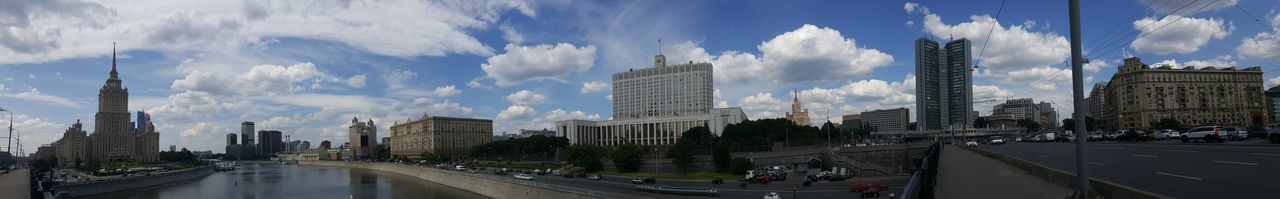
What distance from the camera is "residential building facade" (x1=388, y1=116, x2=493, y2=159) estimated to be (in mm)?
164875

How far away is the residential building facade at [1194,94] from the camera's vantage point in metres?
88.6

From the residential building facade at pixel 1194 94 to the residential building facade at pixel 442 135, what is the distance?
133 meters

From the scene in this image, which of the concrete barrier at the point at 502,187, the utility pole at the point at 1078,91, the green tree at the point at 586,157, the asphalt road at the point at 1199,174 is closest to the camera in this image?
the utility pole at the point at 1078,91

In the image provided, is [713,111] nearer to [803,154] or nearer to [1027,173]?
[803,154]

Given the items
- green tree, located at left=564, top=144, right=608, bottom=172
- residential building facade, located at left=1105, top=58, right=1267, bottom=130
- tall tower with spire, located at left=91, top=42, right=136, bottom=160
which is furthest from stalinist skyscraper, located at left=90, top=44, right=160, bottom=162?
residential building facade, located at left=1105, top=58, right=1267, bottom=130

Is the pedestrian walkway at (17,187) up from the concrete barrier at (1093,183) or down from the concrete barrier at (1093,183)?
down

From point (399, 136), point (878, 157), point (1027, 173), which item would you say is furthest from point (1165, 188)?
point (399, 136)

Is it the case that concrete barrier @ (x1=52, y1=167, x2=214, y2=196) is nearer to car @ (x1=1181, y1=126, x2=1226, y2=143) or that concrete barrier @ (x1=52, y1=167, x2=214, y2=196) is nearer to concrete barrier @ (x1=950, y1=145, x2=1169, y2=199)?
concrete barrier @ (x1=950, y1=145, x2=1169, y2=199)

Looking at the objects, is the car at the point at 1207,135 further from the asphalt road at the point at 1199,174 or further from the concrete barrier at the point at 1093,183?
the concrete barrier at the point at 1093,183

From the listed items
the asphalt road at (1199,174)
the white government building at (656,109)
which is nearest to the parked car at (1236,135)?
the asphalt road at (1199,174)

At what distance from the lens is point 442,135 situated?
546ft

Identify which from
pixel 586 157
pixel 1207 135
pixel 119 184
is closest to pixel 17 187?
pixel 119 184

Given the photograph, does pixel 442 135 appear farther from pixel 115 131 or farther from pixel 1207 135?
pixel 1207 135

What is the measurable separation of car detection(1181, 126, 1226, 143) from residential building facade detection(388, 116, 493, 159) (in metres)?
142
